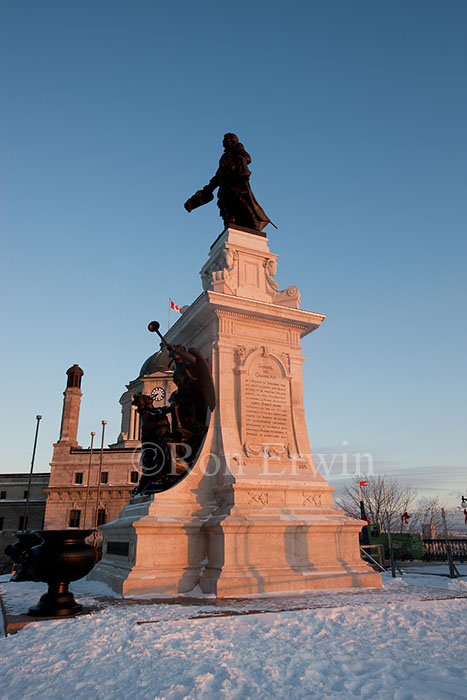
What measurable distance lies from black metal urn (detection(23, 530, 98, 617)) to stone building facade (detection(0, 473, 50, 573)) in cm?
5424

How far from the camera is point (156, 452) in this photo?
34.9 ft

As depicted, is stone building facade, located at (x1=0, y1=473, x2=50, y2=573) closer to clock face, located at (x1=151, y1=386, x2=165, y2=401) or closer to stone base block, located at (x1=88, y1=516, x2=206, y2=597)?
clock face, located at (x1=151, y1=386, x2=165, y2=401)

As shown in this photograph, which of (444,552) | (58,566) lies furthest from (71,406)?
(58,566)

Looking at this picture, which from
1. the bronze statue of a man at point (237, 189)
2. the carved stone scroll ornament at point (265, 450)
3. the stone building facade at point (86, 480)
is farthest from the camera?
the stone building facade at point (86, 480)

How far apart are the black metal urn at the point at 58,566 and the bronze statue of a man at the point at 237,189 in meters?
9.04

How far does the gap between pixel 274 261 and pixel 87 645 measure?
9547mm

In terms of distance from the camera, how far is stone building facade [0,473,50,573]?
5731cm

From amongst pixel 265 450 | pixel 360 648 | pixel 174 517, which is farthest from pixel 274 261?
pixel 360 648

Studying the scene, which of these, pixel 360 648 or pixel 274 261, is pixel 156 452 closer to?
pixel 274 261

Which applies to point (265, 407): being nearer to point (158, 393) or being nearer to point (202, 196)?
point (202, 196)

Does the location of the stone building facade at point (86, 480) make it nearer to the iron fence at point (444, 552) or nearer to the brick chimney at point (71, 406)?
the brick chimney at point (71, 406)

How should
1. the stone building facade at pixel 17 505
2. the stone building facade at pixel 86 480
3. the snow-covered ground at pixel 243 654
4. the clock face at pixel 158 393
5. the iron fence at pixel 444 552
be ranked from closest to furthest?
the snow-covered ground at pixel 243 654 → the iron fence at pixel 444 552 → the stone building facade at pixel 86 480 → the stone building facade at pixel 17 505 → the clock face at pixel 158 393

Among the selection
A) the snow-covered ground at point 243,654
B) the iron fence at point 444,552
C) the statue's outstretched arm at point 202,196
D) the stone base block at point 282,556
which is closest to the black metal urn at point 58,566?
the snow-covered ground at point 243,654

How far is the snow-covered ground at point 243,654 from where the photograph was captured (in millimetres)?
3707
